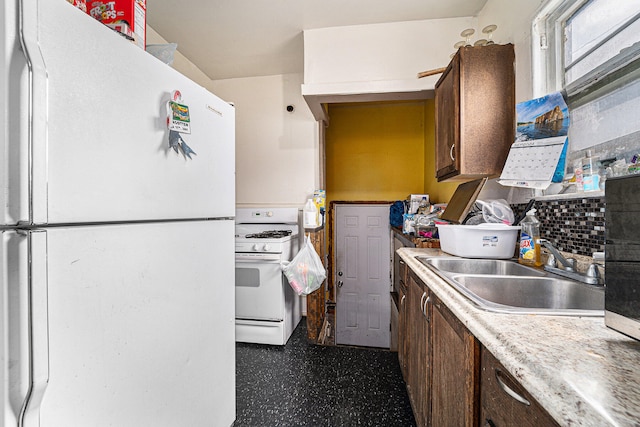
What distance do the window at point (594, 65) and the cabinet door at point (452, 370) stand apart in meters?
0.90

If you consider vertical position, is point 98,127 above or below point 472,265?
above

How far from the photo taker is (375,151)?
148 inches

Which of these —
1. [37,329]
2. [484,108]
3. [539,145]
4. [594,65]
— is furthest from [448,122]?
[37,329]

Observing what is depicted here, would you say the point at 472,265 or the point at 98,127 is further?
the point at 472,265

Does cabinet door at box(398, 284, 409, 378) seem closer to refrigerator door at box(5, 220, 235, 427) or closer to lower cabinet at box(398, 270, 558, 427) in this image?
lower cabinet at box(398, 270, 558, 427)

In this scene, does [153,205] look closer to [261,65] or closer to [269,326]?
[269,326]

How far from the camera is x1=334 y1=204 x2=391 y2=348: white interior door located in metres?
3.68

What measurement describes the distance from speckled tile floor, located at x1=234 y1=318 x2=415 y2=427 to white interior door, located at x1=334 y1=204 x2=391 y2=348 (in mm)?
1273

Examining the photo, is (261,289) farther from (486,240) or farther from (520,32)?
(520,32)

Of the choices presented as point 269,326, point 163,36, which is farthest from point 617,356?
point 163,36

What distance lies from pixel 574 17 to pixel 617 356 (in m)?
1.60

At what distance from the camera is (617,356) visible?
540mm

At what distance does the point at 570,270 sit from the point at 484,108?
3.34 feet

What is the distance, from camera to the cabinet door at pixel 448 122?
1.75 m
